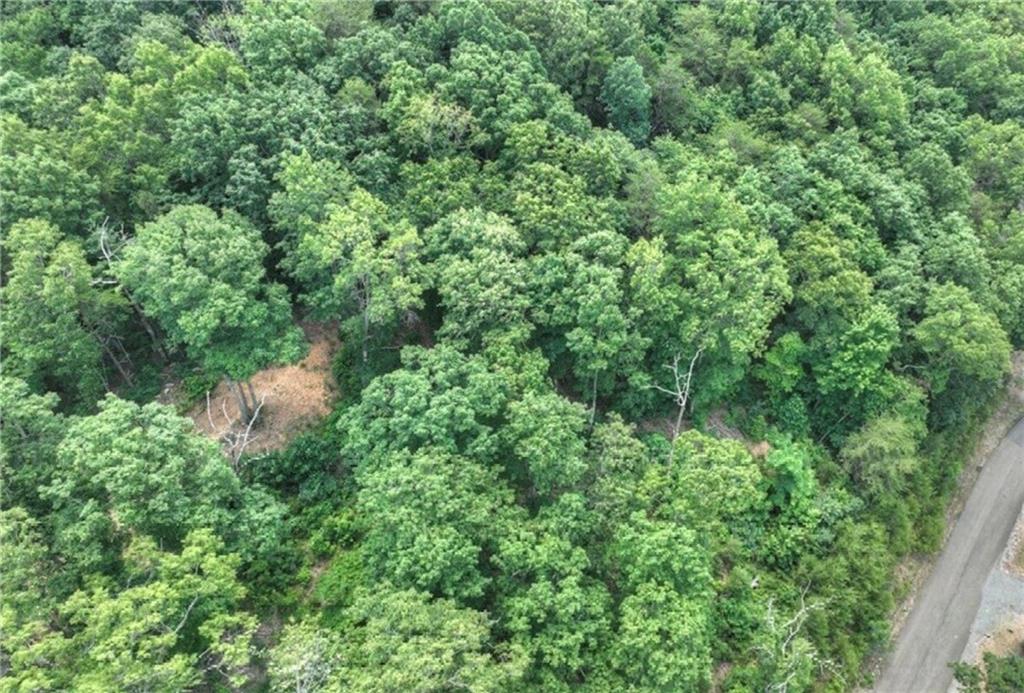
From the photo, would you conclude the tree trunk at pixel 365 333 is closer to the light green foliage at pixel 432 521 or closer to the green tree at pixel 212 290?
the green tree at pixel 212 290

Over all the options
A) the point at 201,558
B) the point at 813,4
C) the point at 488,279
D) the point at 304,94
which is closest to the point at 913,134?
the point at 813,4

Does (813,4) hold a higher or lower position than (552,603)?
higher

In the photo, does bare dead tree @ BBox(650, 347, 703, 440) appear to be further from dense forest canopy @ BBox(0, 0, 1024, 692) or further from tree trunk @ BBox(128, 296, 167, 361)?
tree trunk @ BBox(128, 296, 167, 361)

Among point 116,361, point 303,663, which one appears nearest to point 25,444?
point 116,361

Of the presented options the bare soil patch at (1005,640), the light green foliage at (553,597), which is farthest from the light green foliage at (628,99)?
the bare soil patch at (1005,640)

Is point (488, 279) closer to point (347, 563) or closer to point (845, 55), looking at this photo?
point (347, 563)

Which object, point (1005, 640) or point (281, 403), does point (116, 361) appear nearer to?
point (281, 403)
